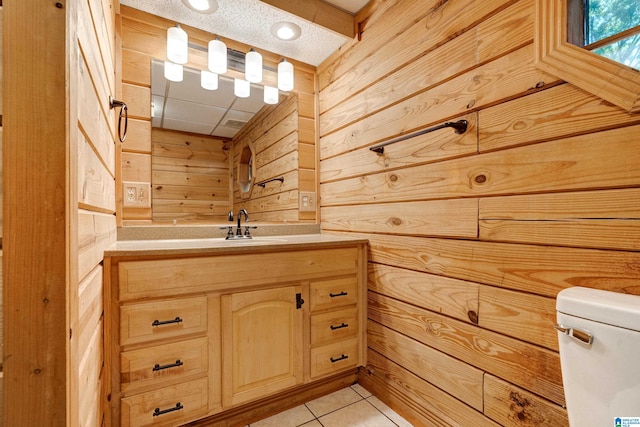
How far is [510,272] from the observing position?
100 centimetres

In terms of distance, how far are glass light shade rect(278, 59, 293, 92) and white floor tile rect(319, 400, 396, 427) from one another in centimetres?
197

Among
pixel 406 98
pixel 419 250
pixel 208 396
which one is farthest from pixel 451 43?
pixel 208 396

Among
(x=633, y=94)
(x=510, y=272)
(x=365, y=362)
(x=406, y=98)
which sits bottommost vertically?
(x=365, y=362)

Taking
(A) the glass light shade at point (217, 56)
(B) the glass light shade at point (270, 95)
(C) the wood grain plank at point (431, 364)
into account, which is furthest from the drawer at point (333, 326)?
(A) the glass light shade at point (217, 56)

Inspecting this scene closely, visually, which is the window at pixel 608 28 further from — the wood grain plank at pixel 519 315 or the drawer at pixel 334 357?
the drawer at pixel 334 357

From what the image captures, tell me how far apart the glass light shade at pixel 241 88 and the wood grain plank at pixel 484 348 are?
61.0 inches

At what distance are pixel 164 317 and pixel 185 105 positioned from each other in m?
1.23

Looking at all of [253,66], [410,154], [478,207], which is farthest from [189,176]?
[478,207]

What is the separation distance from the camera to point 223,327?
1257 mm

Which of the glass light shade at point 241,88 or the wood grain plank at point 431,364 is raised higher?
the glass light shade at point 241,88

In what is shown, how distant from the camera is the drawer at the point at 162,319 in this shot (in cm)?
109

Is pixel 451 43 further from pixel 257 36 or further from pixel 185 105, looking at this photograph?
pixel 185 105

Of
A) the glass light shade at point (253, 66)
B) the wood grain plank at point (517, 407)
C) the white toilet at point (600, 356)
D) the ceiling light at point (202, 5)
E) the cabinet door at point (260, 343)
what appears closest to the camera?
the white toilet at point (600, 356)

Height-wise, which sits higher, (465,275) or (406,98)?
(406,98)
